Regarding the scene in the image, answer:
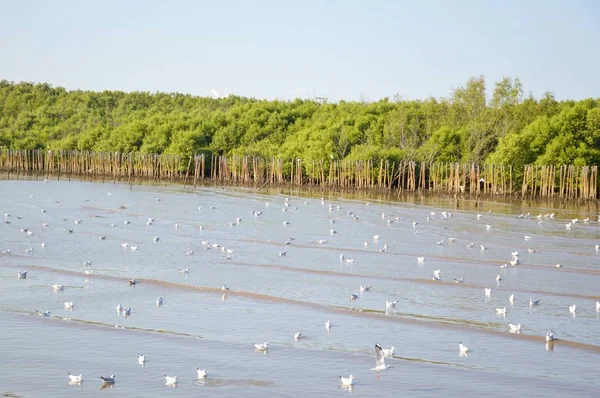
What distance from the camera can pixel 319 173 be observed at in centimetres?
6875

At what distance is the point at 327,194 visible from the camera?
58812 millimetres

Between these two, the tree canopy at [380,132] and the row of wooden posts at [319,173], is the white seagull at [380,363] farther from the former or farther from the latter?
the tree canopy at [380,132]

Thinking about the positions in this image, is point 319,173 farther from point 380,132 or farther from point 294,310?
point 294,310

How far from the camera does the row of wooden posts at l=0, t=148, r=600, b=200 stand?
57000mm

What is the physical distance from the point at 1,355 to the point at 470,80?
222 ft

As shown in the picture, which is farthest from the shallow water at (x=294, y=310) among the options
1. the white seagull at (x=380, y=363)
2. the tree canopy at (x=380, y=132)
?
the tree canopy at (x=380, y=132)

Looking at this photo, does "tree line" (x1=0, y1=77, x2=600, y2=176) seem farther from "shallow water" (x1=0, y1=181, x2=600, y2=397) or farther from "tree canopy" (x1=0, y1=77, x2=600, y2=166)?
"shallow water" (x1=0, y1=181, x2=600, y2=397)

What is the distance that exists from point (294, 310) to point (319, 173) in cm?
5072

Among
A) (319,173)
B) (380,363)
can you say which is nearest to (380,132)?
(319,173)

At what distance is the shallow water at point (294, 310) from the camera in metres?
13.4

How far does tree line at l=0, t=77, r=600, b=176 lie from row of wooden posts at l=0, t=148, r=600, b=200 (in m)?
1.21

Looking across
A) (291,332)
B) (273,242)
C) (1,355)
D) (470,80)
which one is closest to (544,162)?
(470,80)

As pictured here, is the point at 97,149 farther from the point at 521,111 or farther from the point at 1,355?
the point at 1,355

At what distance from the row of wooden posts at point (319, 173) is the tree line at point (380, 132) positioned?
3.97ft
